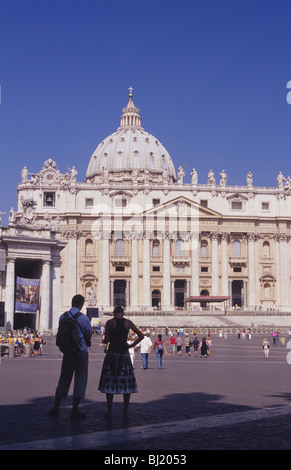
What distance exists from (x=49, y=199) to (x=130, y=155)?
38359 mm

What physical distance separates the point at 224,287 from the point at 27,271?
45484 mm

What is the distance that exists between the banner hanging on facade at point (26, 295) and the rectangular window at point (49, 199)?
45.7 meters

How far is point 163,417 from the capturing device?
1034 centimetres

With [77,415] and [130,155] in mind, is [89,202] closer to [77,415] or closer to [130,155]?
[130,155]

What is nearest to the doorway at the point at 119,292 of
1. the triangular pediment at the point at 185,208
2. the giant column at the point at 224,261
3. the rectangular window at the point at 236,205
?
the triangular pediment at the point at 185,208

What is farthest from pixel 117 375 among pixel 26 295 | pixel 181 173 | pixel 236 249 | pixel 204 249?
pixel 181 173

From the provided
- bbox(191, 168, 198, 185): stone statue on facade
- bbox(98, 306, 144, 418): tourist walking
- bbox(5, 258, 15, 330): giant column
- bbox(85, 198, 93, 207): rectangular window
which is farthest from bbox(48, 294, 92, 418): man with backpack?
bbox(191, 168, 198, 185): stone statue on facade

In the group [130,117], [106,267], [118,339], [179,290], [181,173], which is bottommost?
[118,339]

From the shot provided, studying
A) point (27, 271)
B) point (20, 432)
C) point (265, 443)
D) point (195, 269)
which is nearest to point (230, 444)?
point (265, 443)

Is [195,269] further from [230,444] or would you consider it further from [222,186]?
[230,444]

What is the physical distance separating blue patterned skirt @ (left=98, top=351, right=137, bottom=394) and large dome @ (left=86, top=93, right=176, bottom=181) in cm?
10744

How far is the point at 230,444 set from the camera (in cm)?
802

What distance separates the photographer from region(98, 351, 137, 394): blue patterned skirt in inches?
412

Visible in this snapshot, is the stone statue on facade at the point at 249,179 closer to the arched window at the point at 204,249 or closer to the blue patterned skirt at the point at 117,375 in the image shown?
the arched window at the point at 204,249
